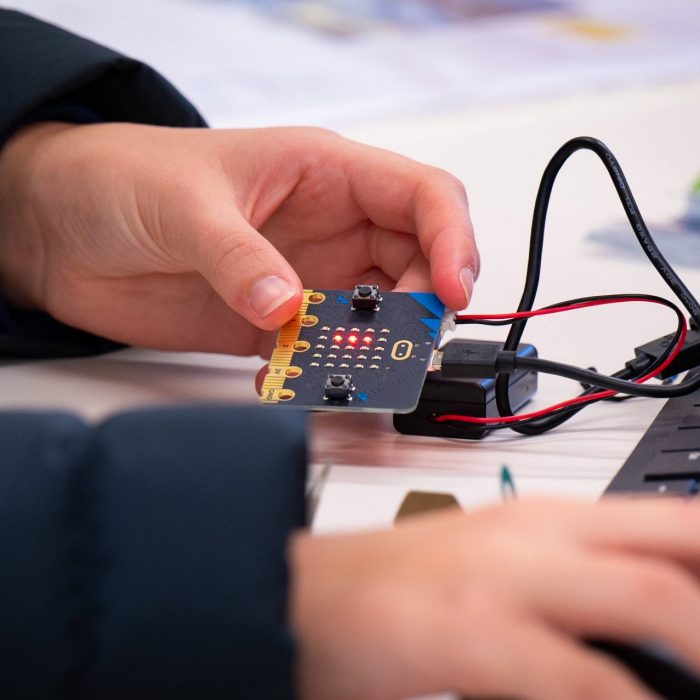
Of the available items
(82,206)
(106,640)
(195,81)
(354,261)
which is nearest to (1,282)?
(82,206)

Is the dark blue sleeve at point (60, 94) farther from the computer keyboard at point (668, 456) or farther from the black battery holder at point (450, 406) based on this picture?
the computer keyboard at point (668, 456)

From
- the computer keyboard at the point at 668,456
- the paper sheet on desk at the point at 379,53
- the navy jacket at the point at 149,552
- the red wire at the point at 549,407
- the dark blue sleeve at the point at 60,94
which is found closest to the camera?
the navy jacket at the point at 149,552

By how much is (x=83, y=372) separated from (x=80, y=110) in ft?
0.77

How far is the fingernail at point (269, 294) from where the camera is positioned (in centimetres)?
75

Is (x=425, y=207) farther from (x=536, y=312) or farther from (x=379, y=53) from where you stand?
(x=379, y=53)

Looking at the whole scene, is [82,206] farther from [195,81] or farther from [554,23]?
[554,23]

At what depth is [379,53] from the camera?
2.28m

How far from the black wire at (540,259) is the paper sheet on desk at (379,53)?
119 centimetres

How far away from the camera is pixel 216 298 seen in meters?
0.92

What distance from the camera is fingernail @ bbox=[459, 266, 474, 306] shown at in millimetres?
766

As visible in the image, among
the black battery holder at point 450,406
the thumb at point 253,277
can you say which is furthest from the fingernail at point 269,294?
the black battery holder at point 450,406

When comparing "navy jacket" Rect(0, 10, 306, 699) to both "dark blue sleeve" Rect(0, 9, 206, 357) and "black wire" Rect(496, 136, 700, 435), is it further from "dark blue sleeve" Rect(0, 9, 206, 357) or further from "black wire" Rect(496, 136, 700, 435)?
"dark blue sleeve" Rect(0, 9, 206, 357)

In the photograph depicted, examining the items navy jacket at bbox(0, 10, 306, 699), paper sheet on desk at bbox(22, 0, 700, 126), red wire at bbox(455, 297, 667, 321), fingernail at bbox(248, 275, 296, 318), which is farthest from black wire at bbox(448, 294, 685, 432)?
paper sheet on desk at bbox(22, 0, 700, 126)

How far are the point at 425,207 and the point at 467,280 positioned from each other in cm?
10
